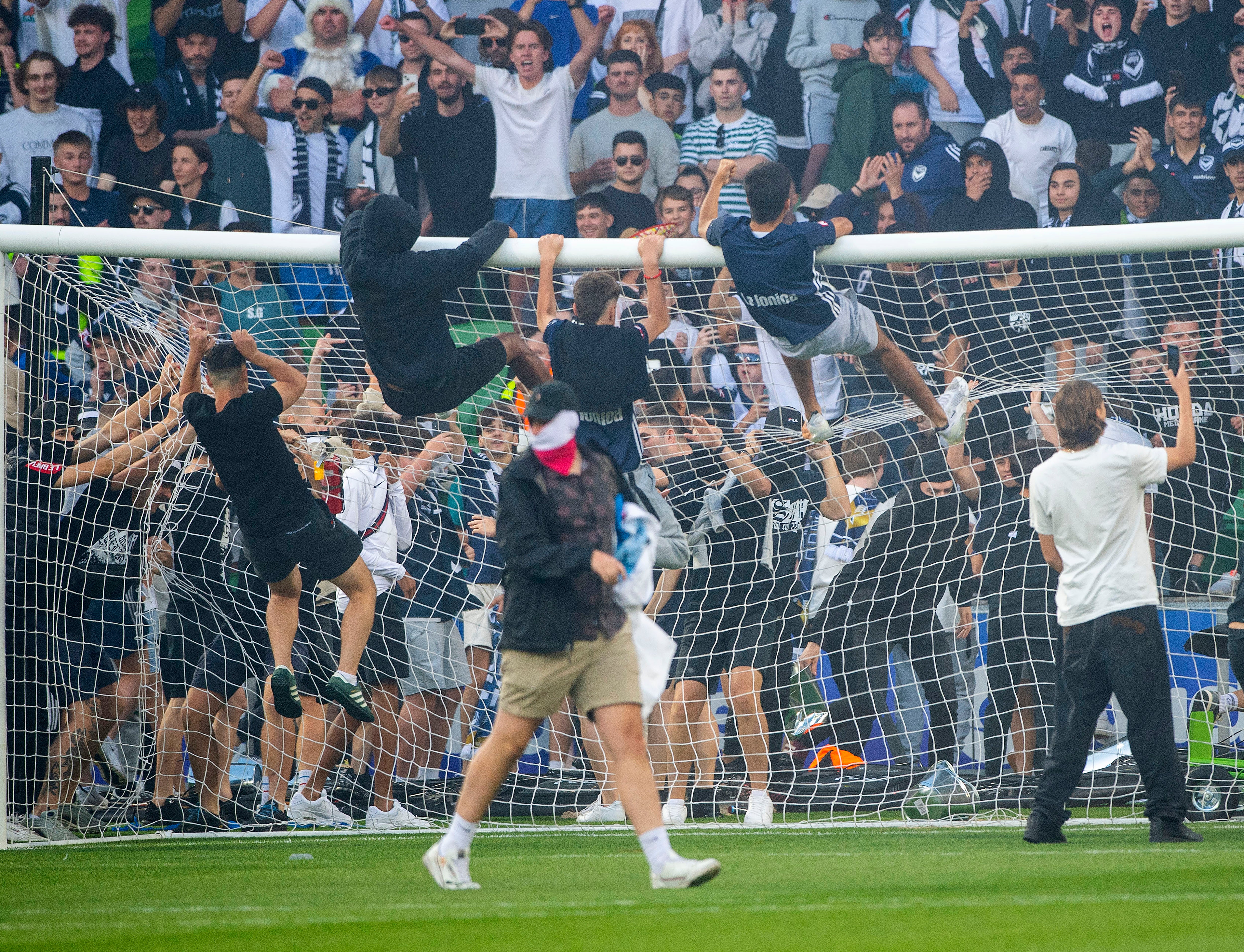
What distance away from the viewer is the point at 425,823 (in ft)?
Answer: 27.7

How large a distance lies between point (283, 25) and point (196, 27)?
797 mm

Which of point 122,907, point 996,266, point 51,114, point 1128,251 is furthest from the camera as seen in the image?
point 51,114

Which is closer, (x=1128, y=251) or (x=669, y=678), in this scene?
(x=1128, y=251)

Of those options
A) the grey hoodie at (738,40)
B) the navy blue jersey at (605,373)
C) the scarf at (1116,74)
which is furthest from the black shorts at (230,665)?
the scarf at (1116,74)

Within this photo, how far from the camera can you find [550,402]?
502 cm

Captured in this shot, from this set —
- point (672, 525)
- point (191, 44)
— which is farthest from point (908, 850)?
point (191, 44)

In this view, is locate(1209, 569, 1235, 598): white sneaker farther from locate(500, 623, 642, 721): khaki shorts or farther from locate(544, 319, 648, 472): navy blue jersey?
locate(500, 623, 642, 721): khaki shorts

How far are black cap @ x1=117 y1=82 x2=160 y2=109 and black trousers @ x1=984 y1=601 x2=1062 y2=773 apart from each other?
864 cm

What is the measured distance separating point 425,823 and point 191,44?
7817 mm

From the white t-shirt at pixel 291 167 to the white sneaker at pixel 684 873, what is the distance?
8.40 meters

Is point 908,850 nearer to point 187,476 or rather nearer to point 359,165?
point 187,476

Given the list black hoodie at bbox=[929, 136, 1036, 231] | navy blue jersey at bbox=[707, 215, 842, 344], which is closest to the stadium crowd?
navy blue jersey at bbox=[707, 215, 842, 344]

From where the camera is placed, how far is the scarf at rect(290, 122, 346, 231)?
11.6 m

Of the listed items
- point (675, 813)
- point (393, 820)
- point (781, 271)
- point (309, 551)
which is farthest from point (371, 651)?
point (781, 271)
